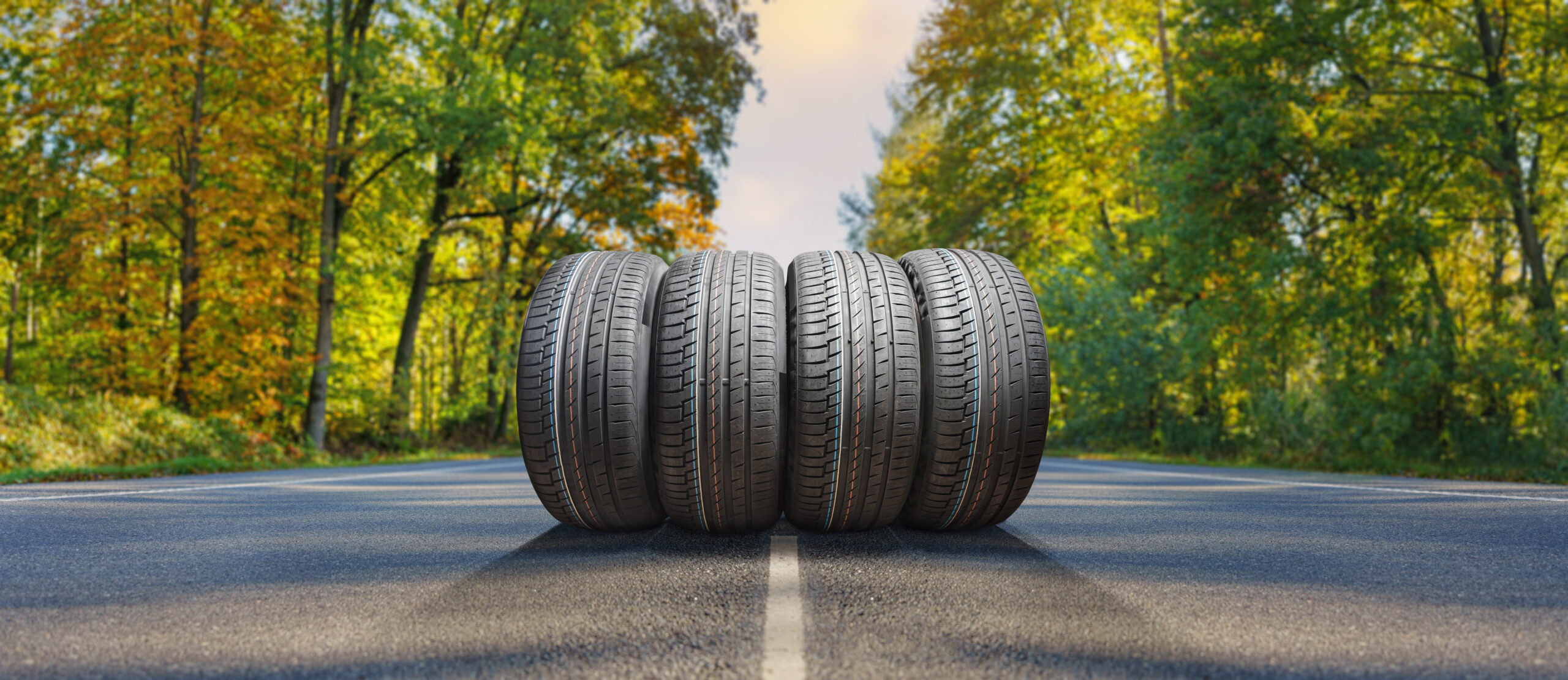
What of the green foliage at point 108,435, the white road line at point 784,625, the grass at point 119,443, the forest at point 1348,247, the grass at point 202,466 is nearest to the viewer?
the white road line at point 784,625

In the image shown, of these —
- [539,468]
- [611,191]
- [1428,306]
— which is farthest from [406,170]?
[1428,306]

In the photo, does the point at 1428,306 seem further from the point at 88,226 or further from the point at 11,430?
the point at 88,226

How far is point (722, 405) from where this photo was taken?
2.95 m

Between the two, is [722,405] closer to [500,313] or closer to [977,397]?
[977,397]

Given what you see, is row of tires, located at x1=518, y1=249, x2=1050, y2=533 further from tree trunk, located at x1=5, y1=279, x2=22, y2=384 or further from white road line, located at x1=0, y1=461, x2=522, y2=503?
tree trunk, located at x1=5, y1=279, x2=22, y2=384

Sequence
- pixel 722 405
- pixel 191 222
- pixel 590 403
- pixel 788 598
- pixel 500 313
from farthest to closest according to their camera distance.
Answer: pixel 500 313
pixel 191 222
pixel 590 403
pixel 722 405
pixel 788 598

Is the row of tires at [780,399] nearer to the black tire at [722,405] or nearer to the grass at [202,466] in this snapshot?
the black tire at [722,405]

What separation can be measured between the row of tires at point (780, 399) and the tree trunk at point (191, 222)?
45.3 feet

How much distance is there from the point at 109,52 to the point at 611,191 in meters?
9.44

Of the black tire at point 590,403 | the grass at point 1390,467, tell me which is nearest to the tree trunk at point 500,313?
the grass at point 1390,467

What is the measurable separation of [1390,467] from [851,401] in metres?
9.21

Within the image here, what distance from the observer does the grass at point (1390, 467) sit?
7812 millimetres

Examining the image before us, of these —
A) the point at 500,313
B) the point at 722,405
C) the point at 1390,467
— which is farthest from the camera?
the point at 500,313

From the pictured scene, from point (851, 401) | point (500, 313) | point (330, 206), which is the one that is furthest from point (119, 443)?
point (851, 401)
